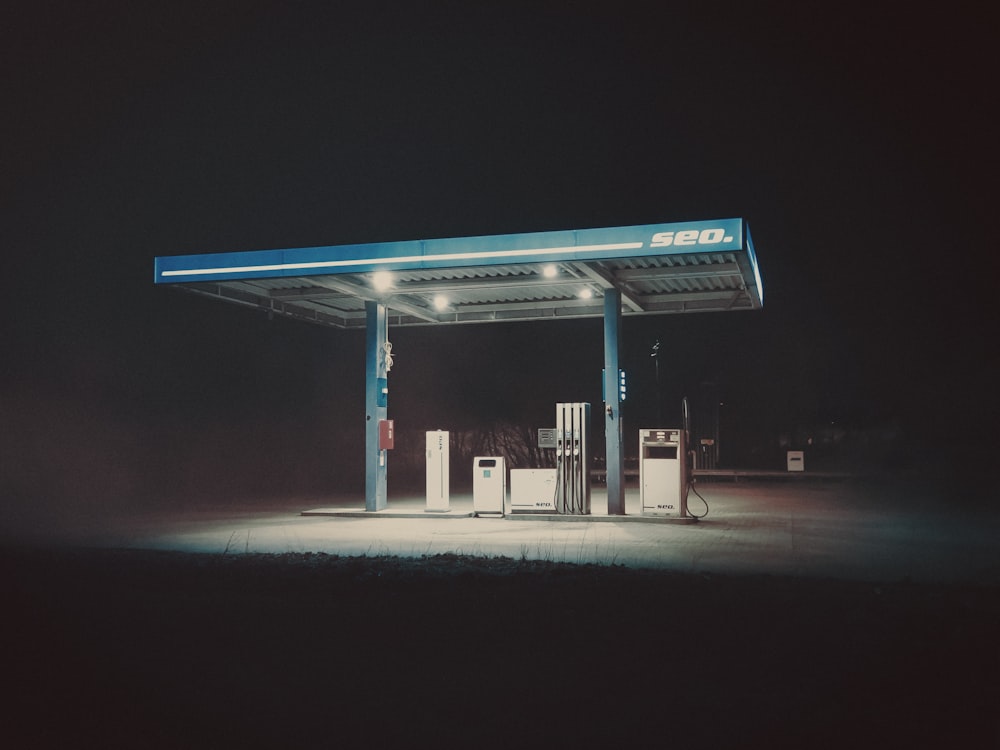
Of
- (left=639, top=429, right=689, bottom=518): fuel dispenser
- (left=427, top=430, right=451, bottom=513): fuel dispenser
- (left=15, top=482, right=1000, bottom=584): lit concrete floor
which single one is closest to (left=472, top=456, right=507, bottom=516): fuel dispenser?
(left=15, top=482, right=1000, bottom=584): lit concrete floor

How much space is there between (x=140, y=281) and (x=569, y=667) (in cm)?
2316

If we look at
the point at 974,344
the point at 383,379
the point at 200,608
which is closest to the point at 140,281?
the point at 383,379

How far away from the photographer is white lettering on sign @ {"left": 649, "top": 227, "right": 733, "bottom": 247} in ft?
44.4

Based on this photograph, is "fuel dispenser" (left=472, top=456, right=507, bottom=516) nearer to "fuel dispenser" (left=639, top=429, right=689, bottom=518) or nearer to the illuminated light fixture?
"fuel dispenser" (left=639, top=429, right=689, bottom=518)

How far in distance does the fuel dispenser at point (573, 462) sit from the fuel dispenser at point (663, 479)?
1.09 meters

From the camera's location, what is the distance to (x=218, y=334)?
26062 mm

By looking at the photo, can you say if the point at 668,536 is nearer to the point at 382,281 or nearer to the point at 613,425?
the point at 613,425

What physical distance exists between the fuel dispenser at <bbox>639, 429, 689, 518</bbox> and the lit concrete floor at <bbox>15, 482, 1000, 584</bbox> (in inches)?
25.1

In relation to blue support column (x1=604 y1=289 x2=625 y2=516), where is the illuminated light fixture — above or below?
above

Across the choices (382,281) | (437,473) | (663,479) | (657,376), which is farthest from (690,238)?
(657,376)

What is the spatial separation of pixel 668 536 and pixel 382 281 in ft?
22.8

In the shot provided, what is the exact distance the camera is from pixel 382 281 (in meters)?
16.6

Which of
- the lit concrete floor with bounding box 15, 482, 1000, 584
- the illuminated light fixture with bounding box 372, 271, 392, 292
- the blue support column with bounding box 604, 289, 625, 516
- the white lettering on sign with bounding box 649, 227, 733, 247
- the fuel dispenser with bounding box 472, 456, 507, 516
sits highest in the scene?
the white lettering on sign with bounding box 649, 227, 733, 247

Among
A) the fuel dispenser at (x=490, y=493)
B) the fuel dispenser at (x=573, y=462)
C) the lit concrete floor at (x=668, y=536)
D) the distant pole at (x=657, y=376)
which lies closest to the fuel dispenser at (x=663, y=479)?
the lit concrete floor at (x=668, y=536)
